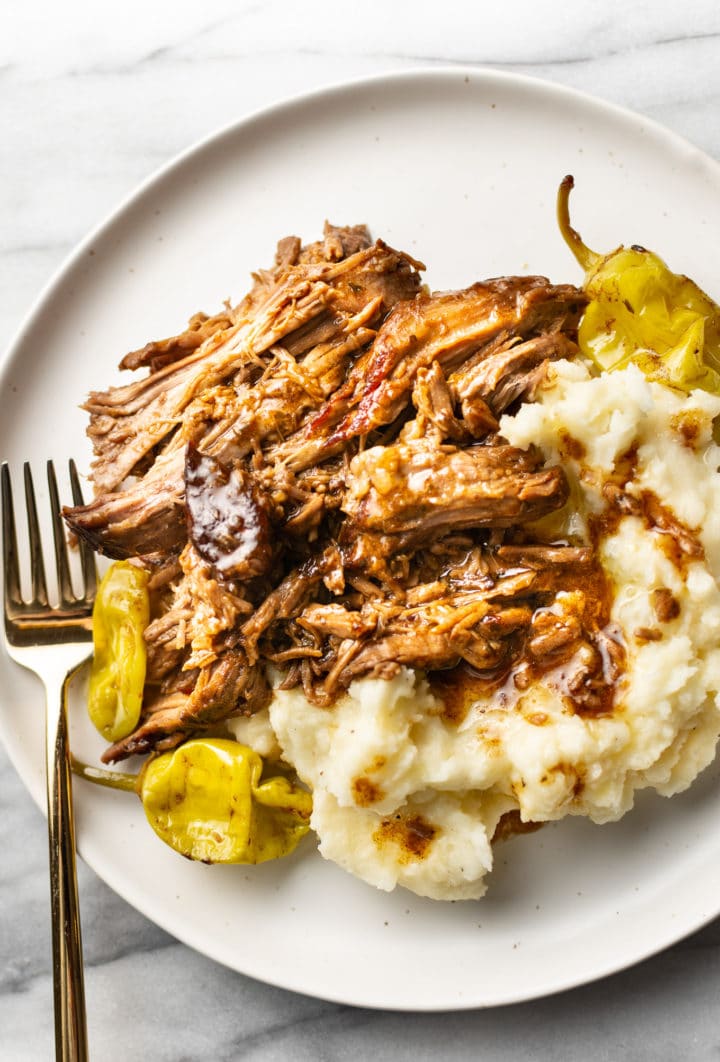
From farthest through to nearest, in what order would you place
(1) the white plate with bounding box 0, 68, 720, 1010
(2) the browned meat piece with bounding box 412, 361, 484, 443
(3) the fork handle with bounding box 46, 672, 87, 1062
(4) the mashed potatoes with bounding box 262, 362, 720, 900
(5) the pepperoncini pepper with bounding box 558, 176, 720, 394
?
1. (1) the white plate with bounding box 0, 68, 720, 1010
2. (3) the fork handle with bounding box 46, 672, 87, 1062
3. (5) the pepperoncini pepper with bounding box 558, 176, 720, 394
4. (2) the browned meat piece with bounding box 412, 361, 484, 443
5. (4) the mashed potatoes with bounding box 262, 362, 720, 900

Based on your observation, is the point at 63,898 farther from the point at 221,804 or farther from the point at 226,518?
the point at 226,518

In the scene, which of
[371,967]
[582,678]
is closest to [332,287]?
[582,678]

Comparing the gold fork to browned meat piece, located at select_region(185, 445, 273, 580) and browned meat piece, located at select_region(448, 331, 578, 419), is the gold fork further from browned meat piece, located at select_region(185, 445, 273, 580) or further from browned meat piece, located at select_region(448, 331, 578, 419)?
browned meat piece, located at select_region(448, 331, 578, 419)

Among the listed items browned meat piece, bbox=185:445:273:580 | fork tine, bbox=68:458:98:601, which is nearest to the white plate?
fork tine, bbox=68:458:98:601

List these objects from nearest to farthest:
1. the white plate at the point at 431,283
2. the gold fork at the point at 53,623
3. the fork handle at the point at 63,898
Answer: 1. the fork handle at the point at 63,898
2. the white plate at the point at 431,283
3. the gold fork at the point at 53,623

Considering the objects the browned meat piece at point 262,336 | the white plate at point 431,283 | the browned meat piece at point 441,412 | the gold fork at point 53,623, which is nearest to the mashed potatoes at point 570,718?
the browned meat piece at point 441,412

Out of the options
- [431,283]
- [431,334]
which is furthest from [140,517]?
[431,283]

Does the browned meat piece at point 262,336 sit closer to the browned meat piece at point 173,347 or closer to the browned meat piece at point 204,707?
the browned meat piece at point 173,347
